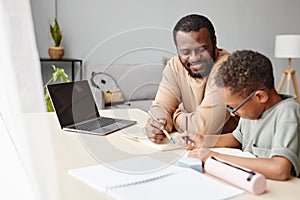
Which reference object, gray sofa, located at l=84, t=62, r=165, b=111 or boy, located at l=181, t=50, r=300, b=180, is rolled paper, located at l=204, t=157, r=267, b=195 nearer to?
boy, located at l=181, t=50, r=300, b=180

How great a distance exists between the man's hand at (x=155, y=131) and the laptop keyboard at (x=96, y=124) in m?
0.22

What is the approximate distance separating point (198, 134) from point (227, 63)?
29cm

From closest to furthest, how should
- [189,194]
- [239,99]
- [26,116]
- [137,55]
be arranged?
1. [26,116]
2. [189,194]
3. [239,99]
4. [137,55]

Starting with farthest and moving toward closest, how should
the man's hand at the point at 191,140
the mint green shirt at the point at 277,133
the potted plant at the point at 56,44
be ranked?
1. the potted plant at the point at 56,44
2. the man's hand at the point at 191,140
3. the mint green shirt at the point at 277,133

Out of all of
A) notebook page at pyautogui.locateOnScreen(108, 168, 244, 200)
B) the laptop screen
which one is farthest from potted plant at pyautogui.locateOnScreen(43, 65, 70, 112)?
notebook page at pyautogui.locateOnScreen(108, 168, 244, 200)

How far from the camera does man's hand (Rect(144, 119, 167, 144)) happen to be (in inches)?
49.9

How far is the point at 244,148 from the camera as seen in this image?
1151mm

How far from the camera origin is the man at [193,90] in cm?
130

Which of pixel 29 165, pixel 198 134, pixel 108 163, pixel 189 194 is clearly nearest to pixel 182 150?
pixel 198 134

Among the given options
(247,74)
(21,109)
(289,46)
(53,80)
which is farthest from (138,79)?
(289,46)

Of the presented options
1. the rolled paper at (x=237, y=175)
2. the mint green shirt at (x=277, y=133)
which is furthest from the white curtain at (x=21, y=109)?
the mint green shirt at (x=277, y=133)

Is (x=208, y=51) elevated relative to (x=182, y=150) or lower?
elevated

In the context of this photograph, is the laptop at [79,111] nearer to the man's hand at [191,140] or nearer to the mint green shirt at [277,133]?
the man's hand at [191,140]

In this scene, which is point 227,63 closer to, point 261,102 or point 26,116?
point 261,102
